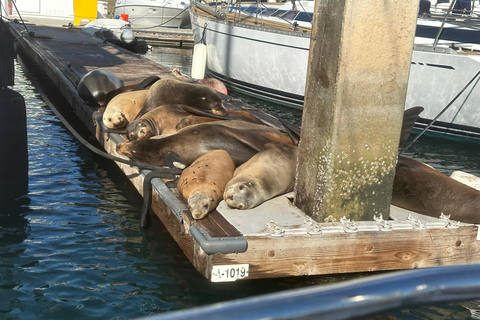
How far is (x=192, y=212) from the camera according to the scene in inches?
182

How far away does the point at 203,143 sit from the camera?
5699 mm

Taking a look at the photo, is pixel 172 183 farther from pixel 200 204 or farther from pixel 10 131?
pixel 10 131

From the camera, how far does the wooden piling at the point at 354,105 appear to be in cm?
429

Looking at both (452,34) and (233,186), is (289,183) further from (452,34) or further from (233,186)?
(452,34)

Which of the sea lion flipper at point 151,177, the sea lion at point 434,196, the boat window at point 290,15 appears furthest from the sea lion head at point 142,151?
the boat window at point 290,15

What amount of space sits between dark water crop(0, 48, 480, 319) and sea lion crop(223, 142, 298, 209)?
681 millimetres

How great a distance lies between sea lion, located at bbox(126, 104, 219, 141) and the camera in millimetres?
6348

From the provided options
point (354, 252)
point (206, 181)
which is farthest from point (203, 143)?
point (354, 252)

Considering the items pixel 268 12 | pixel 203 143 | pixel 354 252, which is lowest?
pixel 354 252

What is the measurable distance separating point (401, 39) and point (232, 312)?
3923 mm

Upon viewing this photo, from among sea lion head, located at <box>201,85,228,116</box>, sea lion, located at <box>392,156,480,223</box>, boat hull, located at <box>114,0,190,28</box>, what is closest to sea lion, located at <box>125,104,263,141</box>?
sea lion head, located at <box>201,85,228,116</box>

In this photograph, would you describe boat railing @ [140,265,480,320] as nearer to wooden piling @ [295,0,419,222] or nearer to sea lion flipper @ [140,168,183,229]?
wooden piling @ [295,0,419,222]

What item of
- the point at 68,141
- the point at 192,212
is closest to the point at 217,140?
the point at 192,212

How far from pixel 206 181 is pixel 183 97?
254 cm
